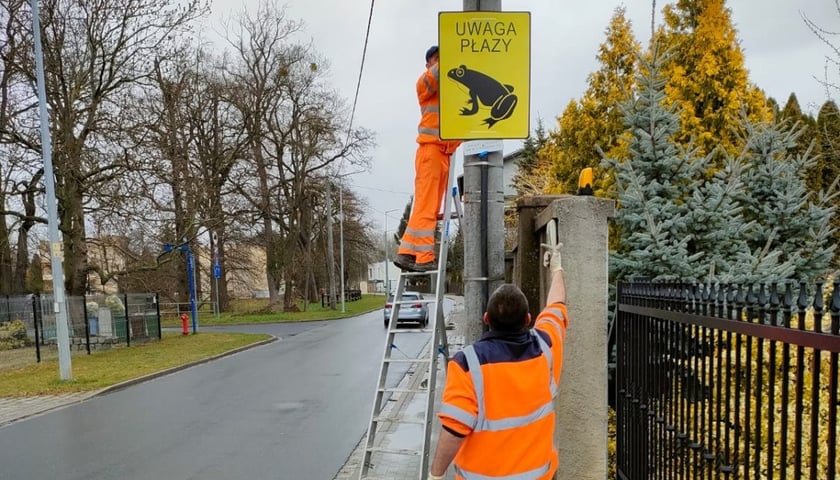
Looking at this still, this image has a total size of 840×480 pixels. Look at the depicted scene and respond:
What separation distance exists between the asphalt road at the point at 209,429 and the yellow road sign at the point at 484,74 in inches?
183

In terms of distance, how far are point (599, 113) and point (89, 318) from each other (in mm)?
17938

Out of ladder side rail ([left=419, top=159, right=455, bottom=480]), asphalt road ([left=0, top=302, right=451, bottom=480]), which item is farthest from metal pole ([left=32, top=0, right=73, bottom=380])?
ladder side rail ([left=419, top=159, right=455, bottom=480])

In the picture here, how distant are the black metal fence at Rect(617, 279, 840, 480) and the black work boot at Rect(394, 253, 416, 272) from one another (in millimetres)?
1723

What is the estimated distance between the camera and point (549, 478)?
9.31ft

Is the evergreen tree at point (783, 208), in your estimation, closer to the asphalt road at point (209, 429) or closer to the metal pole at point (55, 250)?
the asphalt road at point (209, 429)

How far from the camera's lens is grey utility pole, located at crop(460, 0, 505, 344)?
370 centimetres

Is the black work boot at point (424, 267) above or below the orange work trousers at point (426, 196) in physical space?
below

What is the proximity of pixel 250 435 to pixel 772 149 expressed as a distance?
299 inches

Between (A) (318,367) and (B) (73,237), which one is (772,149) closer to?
(A) (318,367)

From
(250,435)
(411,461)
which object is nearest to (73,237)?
(250,435)

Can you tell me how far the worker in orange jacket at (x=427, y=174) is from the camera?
4727 mm

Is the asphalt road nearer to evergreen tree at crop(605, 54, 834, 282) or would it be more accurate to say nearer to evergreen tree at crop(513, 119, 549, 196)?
evergreen tree at crop(605, 54, 834, 282)

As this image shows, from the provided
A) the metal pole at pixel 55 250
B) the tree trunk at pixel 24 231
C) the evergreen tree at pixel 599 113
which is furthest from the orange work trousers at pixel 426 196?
the tree trunk at pixel 24 231

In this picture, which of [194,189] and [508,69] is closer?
[508,69]
